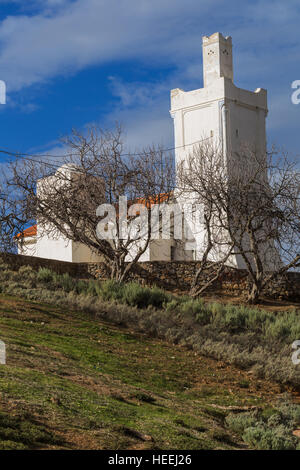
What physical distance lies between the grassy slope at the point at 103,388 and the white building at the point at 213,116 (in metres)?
16.6

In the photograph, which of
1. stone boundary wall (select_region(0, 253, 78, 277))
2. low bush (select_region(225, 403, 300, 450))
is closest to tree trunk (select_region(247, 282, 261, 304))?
stone boundary wall (select_region(0, 253, 78, 277))

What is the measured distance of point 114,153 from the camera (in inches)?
901

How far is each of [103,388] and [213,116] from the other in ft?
86.4

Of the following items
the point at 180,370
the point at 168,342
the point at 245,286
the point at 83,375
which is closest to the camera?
the point at 83,375

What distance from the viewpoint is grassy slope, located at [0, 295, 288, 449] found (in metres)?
6.50

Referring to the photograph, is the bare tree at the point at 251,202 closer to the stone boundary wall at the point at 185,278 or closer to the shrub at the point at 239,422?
the stone boundary wall at the point at 185,278

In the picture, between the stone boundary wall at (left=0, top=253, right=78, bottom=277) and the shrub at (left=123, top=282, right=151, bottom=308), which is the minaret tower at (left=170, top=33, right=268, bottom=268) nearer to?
the stone boundary wall at (left=0, top=253, right=78, bottom=277)

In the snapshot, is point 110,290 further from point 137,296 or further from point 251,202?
point 251,202

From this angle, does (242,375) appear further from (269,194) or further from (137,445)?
(269,194)

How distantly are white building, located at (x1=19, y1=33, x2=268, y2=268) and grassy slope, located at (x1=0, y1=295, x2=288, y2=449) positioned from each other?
653 inches

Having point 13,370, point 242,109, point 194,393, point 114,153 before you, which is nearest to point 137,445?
point 13,370

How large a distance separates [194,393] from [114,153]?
13738 millimetres
